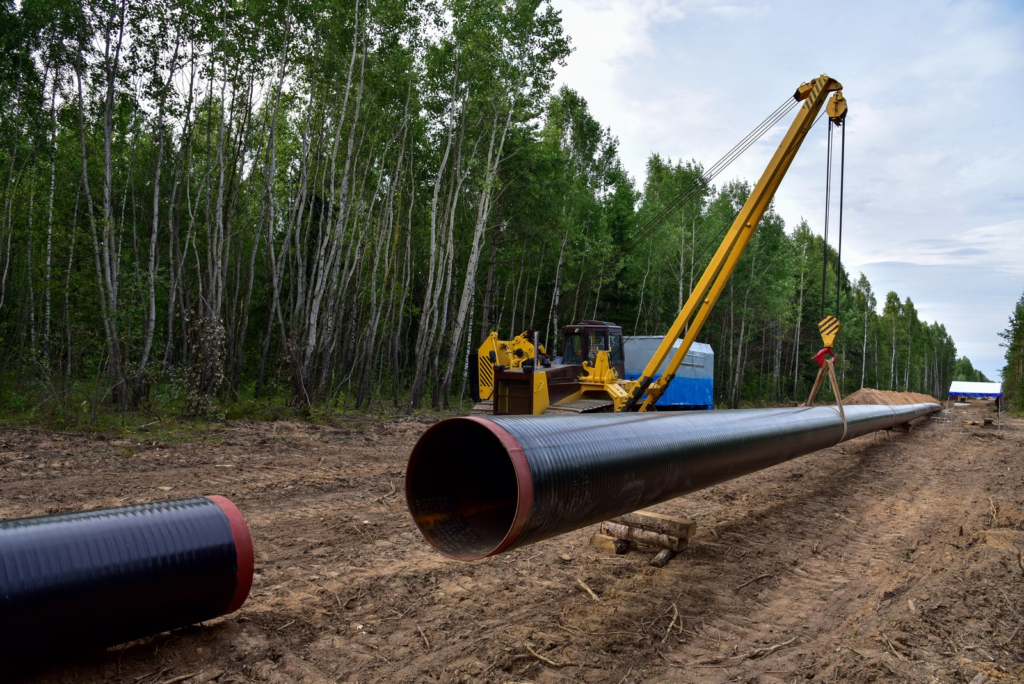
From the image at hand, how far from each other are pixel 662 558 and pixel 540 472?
2.61 m

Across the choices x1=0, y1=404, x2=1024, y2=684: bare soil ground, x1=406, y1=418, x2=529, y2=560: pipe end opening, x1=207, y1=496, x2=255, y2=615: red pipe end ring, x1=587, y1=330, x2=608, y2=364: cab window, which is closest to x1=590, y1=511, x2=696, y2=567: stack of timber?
x1=0, y1=404, x2=1024, y2=684: bare soil ground

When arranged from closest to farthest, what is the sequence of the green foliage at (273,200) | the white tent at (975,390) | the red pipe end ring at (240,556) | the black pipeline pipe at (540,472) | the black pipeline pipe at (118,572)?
the black pipeline pipe at (118,572) < the black pipeline pipe at (540,472) < the red pipe end ring at (240,556) < the green foliage at (273,200) < the white tent at (975,390)

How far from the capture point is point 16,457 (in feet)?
24.1

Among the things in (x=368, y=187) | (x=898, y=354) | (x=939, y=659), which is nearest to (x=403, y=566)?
(x=939, y=659)

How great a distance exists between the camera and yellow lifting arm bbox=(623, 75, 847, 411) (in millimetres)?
10172

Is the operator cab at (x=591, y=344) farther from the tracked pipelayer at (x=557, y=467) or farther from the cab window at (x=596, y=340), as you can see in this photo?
the tracked pipelayer at (x=557, y=467)

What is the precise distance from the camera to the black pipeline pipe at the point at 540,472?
2754 mm

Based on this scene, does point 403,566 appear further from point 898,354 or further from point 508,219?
point 898,354

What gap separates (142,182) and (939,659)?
21128mm

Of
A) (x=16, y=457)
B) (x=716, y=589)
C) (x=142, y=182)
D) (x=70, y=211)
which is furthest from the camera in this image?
(x=142, y=182)

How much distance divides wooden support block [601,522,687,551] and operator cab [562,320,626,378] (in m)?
6.78

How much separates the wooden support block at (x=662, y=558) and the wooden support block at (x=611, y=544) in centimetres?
29

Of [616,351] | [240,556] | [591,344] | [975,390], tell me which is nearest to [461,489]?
[240,556]

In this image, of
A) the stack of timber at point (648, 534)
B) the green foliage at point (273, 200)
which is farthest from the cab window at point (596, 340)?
the stack of timber at point (648, 534)
